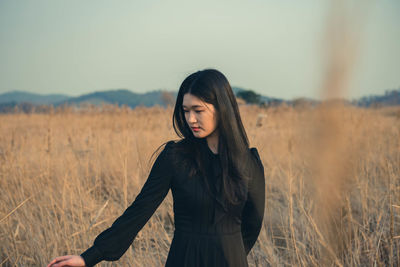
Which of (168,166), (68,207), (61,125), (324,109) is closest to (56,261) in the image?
(168,166)

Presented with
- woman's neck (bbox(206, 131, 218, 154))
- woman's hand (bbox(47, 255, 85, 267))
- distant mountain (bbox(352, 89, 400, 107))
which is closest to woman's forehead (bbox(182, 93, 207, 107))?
woman's neck (bbox(206, 131, 218, 154))

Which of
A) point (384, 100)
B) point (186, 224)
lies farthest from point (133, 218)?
point (384, 100)

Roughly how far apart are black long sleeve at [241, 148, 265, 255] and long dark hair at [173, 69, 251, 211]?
5 centimetres

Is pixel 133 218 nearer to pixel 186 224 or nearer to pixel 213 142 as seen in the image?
pixel 186 224

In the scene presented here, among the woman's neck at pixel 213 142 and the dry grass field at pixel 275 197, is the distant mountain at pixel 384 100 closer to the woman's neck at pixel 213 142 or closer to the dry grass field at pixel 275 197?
the dry grass field at pixel 275 197

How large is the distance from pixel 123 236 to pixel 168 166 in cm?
30

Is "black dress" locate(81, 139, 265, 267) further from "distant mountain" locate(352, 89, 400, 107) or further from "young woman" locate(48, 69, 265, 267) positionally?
"distant mountain" locate(352, 89, 400, 107)

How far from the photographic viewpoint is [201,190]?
4.00 feet

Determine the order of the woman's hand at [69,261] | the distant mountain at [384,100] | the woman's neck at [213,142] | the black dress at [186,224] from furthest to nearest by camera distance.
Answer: the distant mountain at [384,100] < the woman's neck at [213,142] < the black dress at [186,224] < the woman's hand at [69,261]

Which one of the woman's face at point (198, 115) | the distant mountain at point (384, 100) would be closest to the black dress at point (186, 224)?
the woman's face at point (198, 115)

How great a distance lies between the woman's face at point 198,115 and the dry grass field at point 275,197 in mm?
376

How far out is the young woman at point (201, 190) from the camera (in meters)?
1.21

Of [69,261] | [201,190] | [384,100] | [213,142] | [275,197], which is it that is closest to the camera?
[69,261]

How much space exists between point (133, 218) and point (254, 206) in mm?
467
